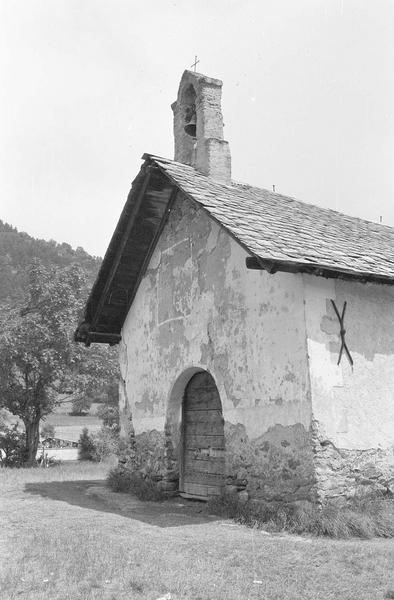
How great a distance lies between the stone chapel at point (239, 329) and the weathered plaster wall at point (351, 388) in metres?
0.02

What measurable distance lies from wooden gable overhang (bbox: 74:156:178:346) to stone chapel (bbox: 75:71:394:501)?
3 cm

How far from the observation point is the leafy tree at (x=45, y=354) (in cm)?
2047

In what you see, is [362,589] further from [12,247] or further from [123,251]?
[12,247]

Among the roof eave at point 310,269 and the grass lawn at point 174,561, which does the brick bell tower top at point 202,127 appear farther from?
the grass lawn at point 174,561

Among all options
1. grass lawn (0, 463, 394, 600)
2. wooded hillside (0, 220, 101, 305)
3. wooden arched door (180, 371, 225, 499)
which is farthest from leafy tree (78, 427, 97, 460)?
grass lawn (0, 463, 394, 600)

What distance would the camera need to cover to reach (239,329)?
28.0 feet

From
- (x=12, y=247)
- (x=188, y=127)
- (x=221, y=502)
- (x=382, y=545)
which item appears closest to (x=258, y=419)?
(x=221, y=502)

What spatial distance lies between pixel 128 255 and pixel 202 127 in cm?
285

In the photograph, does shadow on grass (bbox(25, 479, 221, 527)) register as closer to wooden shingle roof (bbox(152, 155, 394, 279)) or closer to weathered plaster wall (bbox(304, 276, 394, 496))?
weathered plaster wall (bbox(304, 276, 394, 496))

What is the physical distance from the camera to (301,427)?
7.25 metres

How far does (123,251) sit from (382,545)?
7.08 meters

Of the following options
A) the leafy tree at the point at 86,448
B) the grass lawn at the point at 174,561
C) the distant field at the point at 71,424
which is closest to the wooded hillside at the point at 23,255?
the distant field at the point at 71,424

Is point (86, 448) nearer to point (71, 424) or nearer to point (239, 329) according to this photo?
point (71, 424)

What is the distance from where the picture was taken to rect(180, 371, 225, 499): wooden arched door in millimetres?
9336
